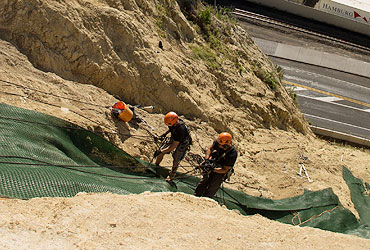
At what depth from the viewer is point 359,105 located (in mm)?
23312

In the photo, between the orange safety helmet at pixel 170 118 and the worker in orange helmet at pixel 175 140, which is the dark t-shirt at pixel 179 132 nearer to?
the worker in orange helmet at pixel 175 140

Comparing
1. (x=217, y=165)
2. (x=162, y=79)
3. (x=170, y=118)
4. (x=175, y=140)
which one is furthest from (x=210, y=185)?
(x=162, y=79)

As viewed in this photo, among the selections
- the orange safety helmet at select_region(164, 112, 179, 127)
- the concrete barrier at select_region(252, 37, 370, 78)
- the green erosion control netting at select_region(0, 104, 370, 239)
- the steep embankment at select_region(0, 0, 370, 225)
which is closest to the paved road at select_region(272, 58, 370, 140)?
the concrete barrier at select_region(252, 37, 370, 78)

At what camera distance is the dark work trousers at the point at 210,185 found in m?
9.14

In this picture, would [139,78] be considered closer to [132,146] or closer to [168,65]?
[168,65]

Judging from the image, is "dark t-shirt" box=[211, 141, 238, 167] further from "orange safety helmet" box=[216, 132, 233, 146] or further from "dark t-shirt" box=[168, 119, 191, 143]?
"dark t-shirt" box=[168, 119, 191, 143]

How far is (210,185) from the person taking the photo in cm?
919

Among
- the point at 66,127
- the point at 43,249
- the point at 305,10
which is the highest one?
the point at 305,10

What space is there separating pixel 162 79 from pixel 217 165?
4171 mm

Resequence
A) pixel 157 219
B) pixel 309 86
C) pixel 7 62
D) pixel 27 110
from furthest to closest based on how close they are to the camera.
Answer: pixel 309 86 < pixel 7 62 < pixel 27 110 < pixel 157 219

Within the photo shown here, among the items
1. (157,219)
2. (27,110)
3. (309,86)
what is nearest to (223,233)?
(157,219)

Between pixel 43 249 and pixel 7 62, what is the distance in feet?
20.0

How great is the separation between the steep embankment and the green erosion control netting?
0.76 m

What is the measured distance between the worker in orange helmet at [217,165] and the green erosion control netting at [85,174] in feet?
1.69
